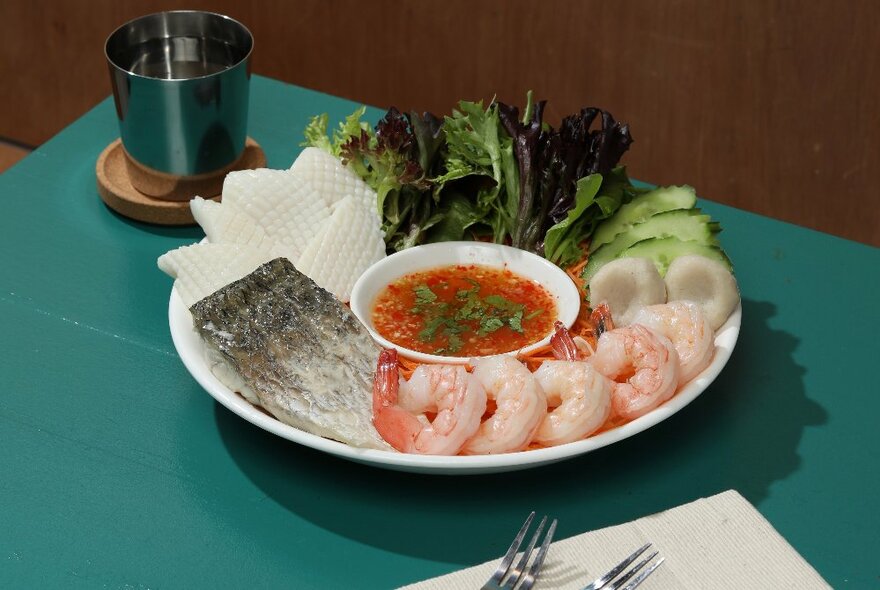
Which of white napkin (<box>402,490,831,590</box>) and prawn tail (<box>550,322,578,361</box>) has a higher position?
prawn tail (<box>550,322,578,361</box>)

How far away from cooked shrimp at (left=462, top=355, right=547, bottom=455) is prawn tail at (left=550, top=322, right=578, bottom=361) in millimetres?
223

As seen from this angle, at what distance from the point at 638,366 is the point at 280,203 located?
1087 millimetres

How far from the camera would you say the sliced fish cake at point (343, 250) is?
8.83 ft

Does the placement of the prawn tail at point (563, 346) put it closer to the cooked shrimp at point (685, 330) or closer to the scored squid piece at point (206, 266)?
the cooked shrimp at point (685, 330)

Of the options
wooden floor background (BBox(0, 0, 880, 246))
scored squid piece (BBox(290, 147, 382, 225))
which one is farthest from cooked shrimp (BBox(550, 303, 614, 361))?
wooden floor background (BBox(0, 0, 880, 246))

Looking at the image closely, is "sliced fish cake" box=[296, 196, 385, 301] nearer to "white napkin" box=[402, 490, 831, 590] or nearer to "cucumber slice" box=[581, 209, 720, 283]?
"cucumber slice" box=[581, 209, 720, 283]

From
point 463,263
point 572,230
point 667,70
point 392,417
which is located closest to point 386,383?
point 392,417

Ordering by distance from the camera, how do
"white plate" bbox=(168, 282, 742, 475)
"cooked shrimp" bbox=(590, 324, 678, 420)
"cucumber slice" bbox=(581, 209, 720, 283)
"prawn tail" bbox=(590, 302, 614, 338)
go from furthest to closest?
"cucumber slice" bbox=(581, 209, 720, 283), "prawn tail" bbox=(590, 302, 614, 338), "cooked shrimp" bbox=(590, 324, 678, 420), "white plate" bbox=(168, 282, 742, 475)

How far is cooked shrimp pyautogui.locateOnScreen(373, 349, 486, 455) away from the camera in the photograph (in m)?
2.03

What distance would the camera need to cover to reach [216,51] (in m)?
3.29

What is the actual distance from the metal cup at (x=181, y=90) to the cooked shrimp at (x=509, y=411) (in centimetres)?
137

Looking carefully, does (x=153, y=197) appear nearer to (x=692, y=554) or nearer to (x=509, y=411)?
(x=509, y=411)

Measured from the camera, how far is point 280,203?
9.19 feet

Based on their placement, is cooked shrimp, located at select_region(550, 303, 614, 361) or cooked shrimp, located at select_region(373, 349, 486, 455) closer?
cooked shrimp, located at select_region(373, 349, 486, 455)
